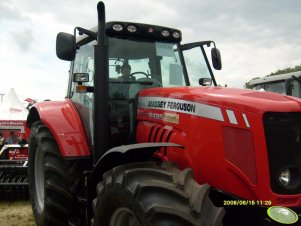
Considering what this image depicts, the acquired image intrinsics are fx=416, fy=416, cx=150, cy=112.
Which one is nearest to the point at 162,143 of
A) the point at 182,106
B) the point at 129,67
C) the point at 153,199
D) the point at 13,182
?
the point at 182,106

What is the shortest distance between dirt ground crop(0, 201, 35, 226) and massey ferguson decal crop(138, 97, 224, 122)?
277 centimetres

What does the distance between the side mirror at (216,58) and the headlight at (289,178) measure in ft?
6.63

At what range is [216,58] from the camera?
4.76 m

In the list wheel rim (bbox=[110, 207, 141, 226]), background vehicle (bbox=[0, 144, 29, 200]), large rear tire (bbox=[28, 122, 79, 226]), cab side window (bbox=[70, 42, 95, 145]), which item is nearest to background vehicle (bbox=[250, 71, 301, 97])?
background vehicle (bbox=[0, 144, 29, 200])

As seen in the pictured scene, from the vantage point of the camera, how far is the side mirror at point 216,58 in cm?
477

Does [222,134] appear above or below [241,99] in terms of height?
below

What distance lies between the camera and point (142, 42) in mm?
4516

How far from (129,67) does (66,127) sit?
982 millimetres

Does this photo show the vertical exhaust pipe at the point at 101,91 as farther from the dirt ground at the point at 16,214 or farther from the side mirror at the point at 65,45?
the dirt ground at the point at 16,214

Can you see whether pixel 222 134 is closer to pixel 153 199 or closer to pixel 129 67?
pixel 153 199

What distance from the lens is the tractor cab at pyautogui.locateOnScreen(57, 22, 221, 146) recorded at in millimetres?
4223

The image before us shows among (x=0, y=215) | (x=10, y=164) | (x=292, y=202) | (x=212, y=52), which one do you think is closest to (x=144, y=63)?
(x=212, y=52)
